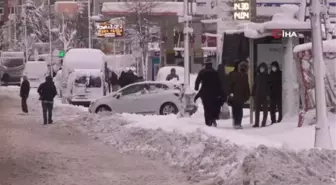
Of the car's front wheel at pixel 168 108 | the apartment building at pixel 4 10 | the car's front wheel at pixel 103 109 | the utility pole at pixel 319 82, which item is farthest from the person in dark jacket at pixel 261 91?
the apartment building at pixel 4 10

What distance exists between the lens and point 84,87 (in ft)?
119

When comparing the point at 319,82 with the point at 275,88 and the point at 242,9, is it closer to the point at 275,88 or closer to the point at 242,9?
the point at 275,88

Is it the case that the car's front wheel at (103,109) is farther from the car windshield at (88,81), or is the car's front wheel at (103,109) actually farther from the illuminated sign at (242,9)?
the car windshield at (88,81)

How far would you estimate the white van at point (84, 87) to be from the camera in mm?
36156

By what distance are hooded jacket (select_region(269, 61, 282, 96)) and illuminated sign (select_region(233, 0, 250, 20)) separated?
13786mm

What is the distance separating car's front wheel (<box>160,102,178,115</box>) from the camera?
88.6 feet

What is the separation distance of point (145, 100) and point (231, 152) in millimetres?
14919

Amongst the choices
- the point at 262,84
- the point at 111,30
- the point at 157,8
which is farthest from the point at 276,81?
the point at 157,8

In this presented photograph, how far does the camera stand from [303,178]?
10211 millimetres

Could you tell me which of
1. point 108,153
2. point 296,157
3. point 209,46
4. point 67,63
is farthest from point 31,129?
point 209,46

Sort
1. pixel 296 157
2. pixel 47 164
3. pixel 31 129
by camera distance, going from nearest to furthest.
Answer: pixel 296 157
pixel 47 164
pixel 31 129

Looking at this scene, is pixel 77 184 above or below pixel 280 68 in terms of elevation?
below

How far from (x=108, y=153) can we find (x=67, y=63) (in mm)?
23298

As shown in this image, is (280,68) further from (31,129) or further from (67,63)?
(67,63)
